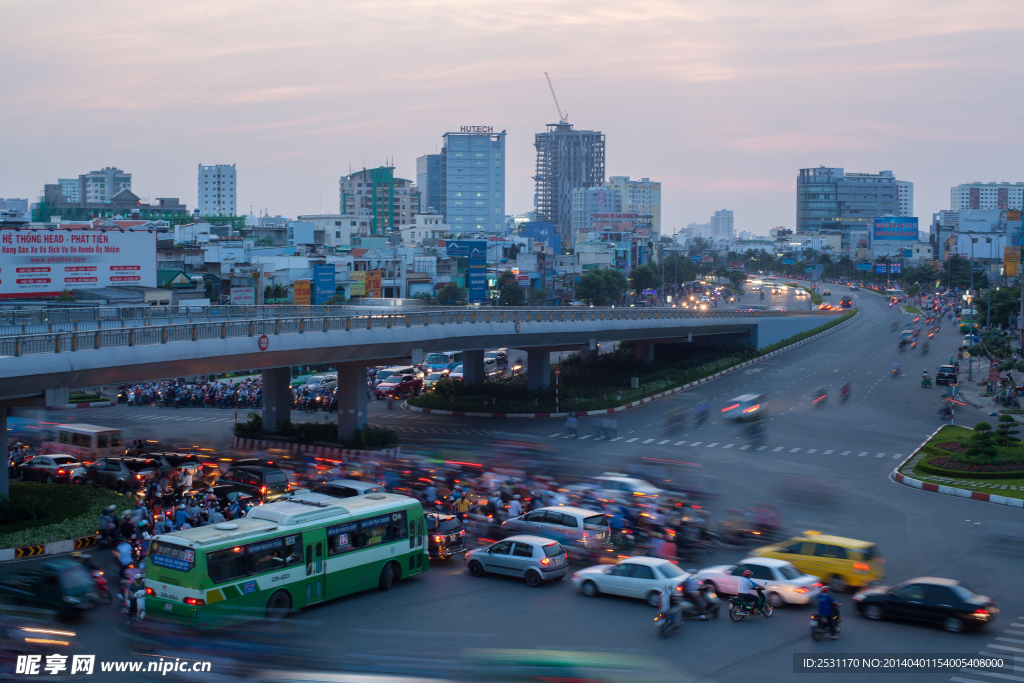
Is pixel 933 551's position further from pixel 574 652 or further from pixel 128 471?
pixel 128 471

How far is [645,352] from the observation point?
2280 inches

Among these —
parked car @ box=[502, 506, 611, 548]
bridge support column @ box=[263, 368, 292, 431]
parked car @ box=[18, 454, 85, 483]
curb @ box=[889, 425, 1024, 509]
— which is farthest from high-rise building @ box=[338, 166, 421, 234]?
parked car @ box=[502, 506, 611, 548]

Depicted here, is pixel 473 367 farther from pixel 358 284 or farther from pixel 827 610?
pixel 827 610

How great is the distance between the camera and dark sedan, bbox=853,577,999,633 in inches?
556

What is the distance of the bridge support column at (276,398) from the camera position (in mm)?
35719

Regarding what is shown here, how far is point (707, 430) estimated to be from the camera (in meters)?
37.2

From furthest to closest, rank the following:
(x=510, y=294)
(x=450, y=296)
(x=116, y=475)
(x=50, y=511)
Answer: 1. (x=510, y=294)
2. (x=450, y=296)
3. (x=116, y=475)
4. (x=50, y=511)

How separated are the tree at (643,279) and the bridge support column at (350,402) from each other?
7779 cm

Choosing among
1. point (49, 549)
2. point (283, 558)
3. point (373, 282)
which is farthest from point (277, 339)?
point (373, 282)

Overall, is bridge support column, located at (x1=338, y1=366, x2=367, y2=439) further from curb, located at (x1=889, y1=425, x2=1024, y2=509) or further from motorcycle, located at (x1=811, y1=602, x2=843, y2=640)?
motorcycle, located at (x1=811, y1=602, x2=843, y2=640)

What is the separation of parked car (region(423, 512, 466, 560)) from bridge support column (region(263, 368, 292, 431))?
18.1m

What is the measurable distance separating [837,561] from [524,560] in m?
5.76

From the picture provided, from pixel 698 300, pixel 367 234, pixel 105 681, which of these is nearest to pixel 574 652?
pixel 105 681

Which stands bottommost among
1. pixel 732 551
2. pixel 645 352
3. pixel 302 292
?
pixel 732 551
